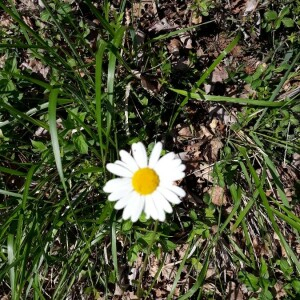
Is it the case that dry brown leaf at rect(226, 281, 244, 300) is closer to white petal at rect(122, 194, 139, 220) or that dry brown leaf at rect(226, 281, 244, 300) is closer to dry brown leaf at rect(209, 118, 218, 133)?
dry brown leaf at rect(209, 118, 218, 133)

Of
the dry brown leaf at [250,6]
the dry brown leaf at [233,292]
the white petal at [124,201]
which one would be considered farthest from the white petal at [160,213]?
the dry brown leaf at [250,6]

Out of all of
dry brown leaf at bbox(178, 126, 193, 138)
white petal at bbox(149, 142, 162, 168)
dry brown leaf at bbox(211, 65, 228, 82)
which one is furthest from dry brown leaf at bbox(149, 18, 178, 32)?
white petal at bbox(149, 142, 162, 168)

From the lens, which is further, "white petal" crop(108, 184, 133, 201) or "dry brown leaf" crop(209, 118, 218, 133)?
"dry brown leaf" crop(209, 118, 218, 133)

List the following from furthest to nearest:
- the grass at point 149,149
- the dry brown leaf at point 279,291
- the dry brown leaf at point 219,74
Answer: the dry brown leaf at point 219,74, the dry brown leaf at point 279,291, the grass at point 149,149

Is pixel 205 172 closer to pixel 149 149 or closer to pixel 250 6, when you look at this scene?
pixel 149 149

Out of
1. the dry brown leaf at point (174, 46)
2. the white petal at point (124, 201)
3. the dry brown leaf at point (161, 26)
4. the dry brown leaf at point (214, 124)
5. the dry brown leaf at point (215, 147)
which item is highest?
the dry brown leaf at point (161, 26)

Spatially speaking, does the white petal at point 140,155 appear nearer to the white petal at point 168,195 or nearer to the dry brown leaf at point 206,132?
the white petal at point 168,195

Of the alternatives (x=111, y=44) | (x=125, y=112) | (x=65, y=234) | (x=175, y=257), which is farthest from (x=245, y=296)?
(x=111, y=44)
